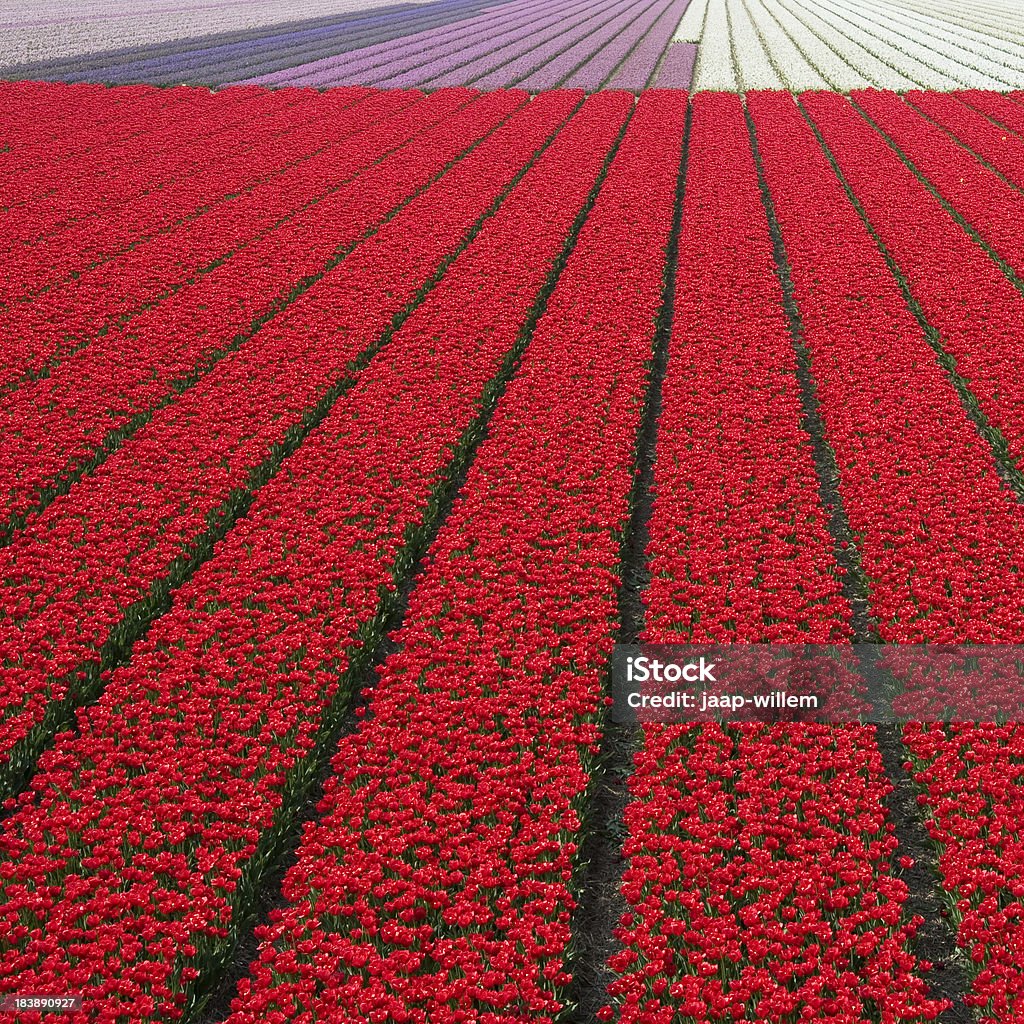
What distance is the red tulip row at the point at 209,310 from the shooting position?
452 inches

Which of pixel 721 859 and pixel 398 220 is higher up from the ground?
pixel 398 220

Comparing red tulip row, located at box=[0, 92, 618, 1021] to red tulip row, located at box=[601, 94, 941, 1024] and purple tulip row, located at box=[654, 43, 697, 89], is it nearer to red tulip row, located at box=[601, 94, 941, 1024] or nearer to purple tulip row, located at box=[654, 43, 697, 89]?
red tulip row, located at box=[601, 94, 941, 1024]

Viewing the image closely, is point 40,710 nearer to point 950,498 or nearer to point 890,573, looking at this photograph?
point 890,573

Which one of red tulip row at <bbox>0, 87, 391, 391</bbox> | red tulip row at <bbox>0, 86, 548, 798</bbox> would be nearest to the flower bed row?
red tulip row at <bbox>0, 87, 391, 391</bbox>

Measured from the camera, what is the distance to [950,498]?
10.3 metres

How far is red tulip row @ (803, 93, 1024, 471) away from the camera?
12547mm

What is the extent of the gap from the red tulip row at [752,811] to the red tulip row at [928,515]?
1.27 feet

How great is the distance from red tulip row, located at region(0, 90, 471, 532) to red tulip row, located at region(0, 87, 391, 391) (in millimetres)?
56

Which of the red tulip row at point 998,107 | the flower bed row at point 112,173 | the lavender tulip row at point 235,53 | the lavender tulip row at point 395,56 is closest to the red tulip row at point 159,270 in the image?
the flower bed row at point 112,173

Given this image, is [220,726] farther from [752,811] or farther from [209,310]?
[209,310]

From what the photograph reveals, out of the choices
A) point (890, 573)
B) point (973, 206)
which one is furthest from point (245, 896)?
point (973, 206)

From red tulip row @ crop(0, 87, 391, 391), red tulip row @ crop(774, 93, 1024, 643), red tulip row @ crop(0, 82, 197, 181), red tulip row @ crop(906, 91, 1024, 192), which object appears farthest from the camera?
red tulip row @ crop(0, 82, 197, 181)

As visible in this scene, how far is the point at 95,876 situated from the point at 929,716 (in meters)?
5.58

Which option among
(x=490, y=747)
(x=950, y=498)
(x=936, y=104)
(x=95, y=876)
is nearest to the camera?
(x=95, y=876)
